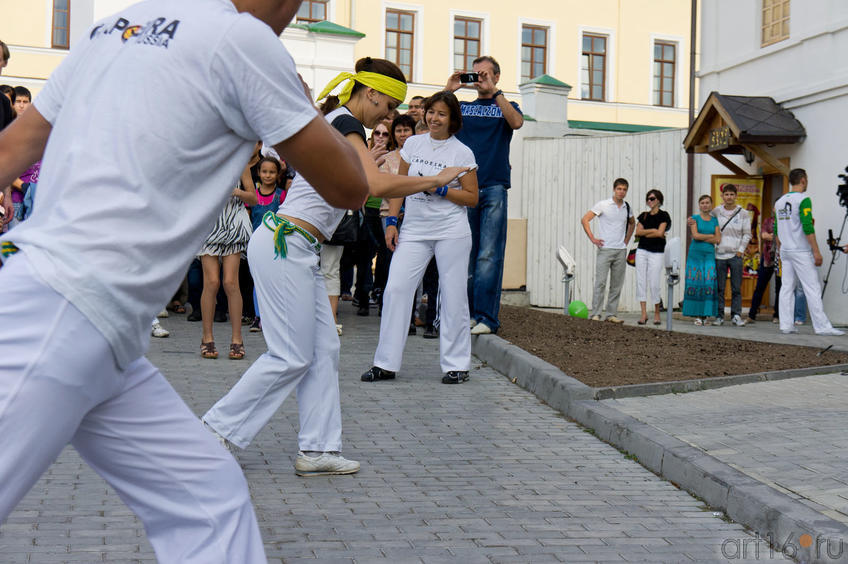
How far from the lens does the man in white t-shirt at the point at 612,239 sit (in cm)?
1636

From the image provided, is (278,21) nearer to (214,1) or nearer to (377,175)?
(214,1)

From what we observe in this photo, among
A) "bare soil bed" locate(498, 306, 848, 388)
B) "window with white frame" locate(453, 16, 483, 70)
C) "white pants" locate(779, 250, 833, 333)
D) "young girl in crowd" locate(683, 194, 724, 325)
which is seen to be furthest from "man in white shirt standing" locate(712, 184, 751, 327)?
"window with white frame" locate(453, 16, 483, 70)

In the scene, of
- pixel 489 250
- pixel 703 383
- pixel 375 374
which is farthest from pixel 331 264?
pixel 703 383

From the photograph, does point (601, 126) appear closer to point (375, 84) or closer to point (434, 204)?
point (434, 204)

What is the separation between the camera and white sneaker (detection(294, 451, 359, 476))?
5.61 meters

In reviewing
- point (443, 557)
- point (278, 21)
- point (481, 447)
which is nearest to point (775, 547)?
point (443, 557)

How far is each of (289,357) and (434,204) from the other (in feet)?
11.4

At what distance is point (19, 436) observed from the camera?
6.98 feet

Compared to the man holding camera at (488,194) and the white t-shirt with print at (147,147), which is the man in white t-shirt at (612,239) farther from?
the white t-shirt with print at (147,147)

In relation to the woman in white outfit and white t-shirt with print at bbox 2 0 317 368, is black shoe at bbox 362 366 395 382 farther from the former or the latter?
white t-shirt with print at bbox 2 0 317 368

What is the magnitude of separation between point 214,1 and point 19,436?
95 cm

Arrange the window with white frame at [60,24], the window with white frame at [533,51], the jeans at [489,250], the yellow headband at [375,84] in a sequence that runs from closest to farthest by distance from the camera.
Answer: the yellow headband at [375,84]
the jeans at [489,250]
the window with white frame at [60,24]
the window with white frame at [533,51]

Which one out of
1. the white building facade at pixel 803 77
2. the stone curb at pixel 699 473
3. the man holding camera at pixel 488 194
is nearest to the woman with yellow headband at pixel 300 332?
the stone curb at pixel 699 473

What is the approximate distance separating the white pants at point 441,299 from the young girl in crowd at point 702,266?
8.71 meters
